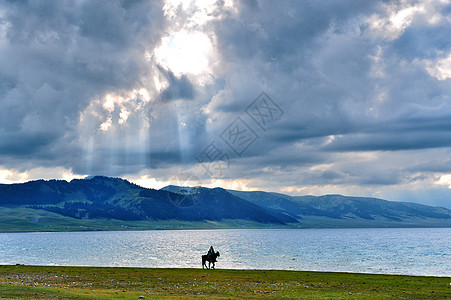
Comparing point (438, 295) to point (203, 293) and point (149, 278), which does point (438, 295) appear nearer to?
point (203, 293)

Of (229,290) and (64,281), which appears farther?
(64,281)

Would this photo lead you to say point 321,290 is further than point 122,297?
Yes

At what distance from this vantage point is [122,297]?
3416 cm

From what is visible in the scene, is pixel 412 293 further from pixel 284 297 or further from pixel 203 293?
pixel 203 293

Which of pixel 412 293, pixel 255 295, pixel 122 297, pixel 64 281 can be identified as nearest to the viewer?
pixel 122 297

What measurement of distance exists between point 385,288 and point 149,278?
2850 cm

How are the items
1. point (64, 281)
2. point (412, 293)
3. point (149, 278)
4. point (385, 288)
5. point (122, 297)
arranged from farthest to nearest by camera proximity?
1. point (149, 278)
2. point (64, 281)
3. point (385, 288)
4. point (412, 293)
5. point (122, 297)

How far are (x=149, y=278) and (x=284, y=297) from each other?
23.4 m

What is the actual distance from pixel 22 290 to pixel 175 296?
13.2 metres

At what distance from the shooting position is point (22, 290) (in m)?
35.4

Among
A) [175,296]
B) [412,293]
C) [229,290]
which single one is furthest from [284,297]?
Result: [412,293]

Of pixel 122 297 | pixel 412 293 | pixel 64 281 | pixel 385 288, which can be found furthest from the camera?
pixel 64 281

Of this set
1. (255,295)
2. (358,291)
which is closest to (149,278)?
(255,295)

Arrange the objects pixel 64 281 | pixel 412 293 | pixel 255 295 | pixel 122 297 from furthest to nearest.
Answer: pixel 64 281 → pixel 412 293 → pixel 255 295 → pixel 122 297
